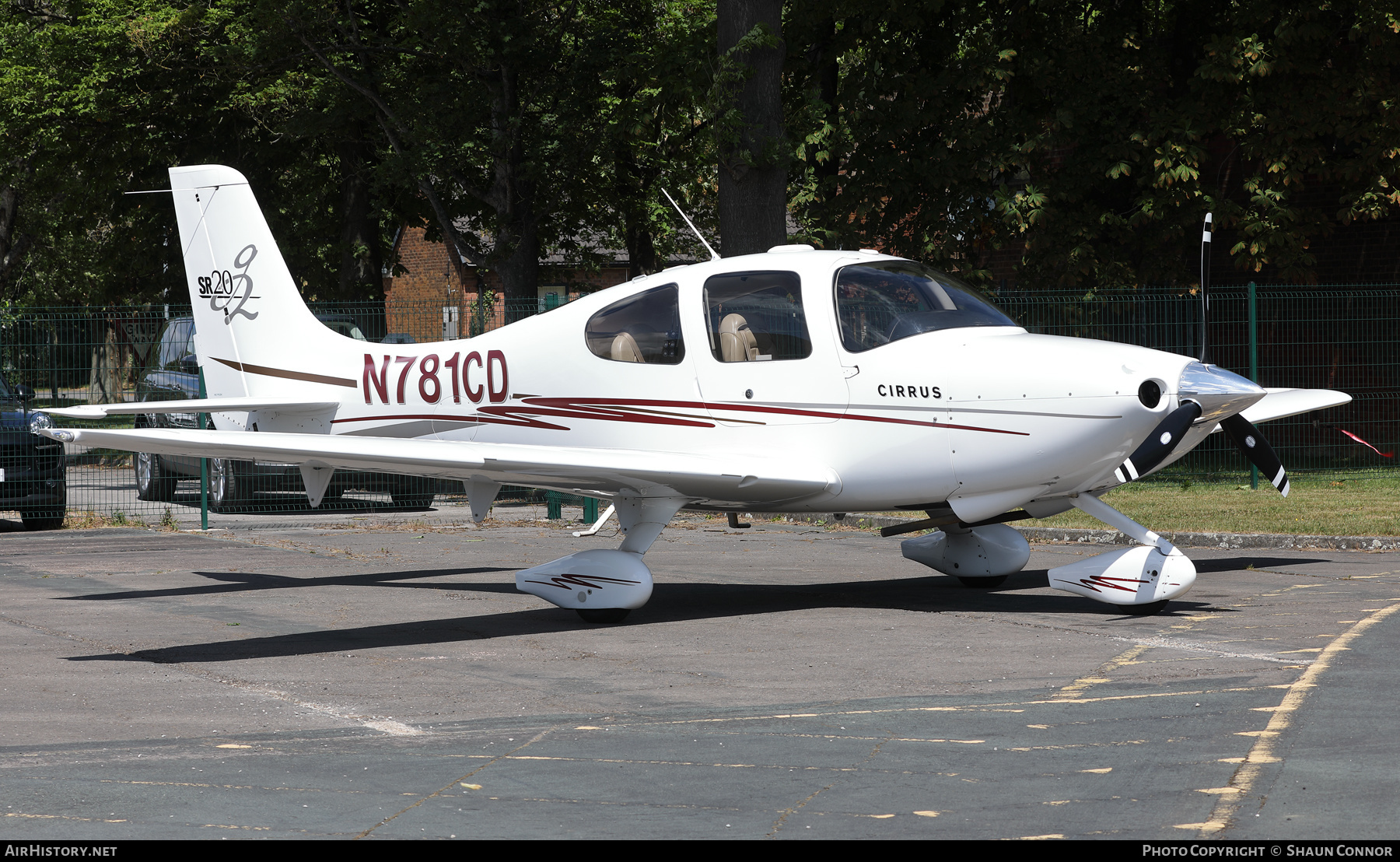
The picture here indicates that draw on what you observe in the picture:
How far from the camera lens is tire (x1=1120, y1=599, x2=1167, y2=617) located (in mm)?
9047

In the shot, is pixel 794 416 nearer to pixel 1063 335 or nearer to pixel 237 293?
pixel 237 293

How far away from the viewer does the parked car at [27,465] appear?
15.5m

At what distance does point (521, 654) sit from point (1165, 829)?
455 centimetres

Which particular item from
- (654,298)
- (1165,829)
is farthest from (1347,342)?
(1165,829)

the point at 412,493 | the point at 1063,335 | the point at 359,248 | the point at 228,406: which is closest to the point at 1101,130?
the point at 1063,335

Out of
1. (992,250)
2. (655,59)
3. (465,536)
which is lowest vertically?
(465,536)

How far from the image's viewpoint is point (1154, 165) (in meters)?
19.3

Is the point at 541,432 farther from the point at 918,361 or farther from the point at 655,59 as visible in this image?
the point at 655,59

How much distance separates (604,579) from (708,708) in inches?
112

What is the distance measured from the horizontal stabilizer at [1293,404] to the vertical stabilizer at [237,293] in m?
7.41

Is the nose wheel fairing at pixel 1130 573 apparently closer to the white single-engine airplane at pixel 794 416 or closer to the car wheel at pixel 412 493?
the white single-engine airplane at pixel 794 416

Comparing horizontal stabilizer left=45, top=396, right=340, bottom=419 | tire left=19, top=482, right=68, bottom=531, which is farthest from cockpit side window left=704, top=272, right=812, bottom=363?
tire left=19, top=482, right=68, bottom=531

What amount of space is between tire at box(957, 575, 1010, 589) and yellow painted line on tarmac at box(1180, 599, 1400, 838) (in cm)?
277

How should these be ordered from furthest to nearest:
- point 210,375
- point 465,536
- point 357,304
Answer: point 357,304 → point 465,536 → point 210,375
